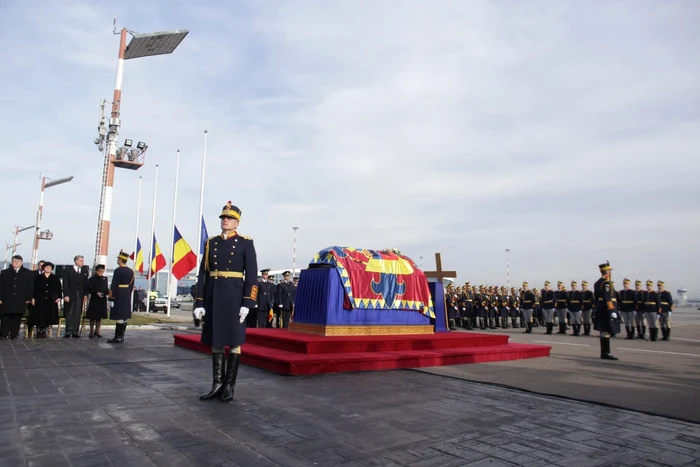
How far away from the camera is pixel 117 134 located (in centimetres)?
1759

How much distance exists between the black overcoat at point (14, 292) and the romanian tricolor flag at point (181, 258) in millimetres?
7370

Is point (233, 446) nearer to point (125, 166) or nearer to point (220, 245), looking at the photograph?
point (220, 245)

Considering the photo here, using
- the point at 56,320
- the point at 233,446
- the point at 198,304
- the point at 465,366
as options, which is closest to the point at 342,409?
the point at 233,446

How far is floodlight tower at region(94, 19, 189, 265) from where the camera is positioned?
17.0m

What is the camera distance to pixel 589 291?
16.0 m

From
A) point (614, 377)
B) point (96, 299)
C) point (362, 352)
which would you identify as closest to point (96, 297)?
point (96, 299)

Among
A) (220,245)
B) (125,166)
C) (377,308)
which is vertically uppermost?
(125,166)

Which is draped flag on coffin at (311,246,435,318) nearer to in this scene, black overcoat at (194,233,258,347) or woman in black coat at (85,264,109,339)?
black overcoat at (194,233,258,347)

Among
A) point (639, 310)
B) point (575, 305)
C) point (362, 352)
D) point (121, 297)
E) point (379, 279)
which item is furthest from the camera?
point (575, 305)

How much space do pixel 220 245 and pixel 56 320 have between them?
8118 mm

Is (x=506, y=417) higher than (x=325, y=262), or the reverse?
(x=325, y=262)

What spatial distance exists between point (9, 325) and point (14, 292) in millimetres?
841

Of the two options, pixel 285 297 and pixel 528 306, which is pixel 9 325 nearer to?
pixel 285 297

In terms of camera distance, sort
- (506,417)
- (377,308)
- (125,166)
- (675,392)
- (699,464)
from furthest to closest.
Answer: (125,166) → (377,308) → (675,392) → (506,417) → (699,464)
